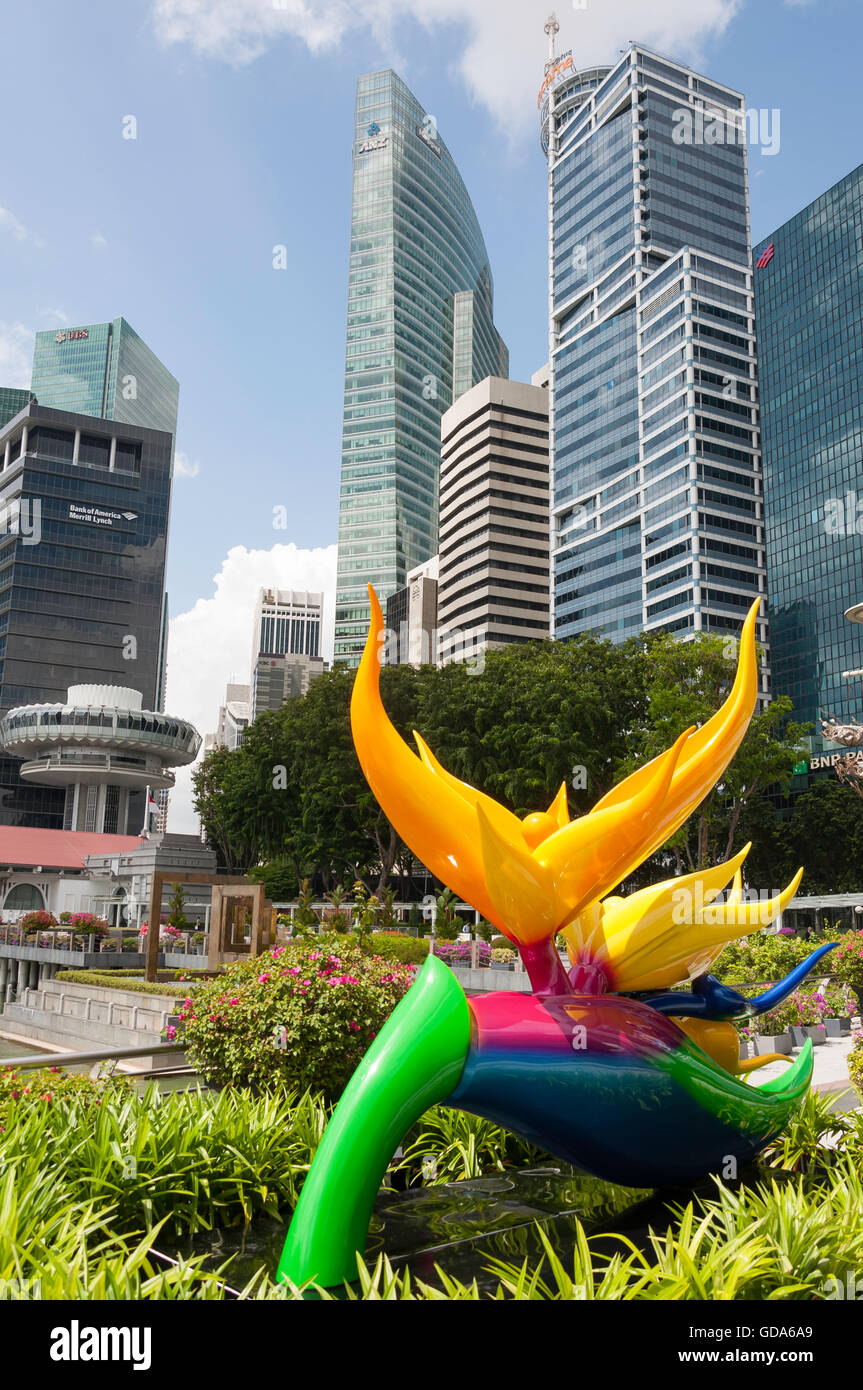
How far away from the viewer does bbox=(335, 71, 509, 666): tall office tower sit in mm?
136375

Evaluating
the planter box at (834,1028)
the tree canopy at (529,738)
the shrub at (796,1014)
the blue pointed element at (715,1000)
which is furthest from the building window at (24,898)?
the blue pointed element at (715,1000)

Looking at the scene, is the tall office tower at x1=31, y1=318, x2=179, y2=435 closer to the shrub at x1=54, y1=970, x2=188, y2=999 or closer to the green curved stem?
the shrub at x1=54, y1=970, x2=188, y2=999

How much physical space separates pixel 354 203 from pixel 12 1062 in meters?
153

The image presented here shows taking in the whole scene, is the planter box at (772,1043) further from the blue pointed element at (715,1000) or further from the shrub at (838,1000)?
the blue pointed element at (715,1000)

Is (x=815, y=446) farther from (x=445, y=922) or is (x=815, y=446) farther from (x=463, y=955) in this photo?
(x=463, y=955)

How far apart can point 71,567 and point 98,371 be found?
86.9m

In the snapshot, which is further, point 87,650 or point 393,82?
point 393,82

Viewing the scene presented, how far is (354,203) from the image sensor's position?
5605 inches

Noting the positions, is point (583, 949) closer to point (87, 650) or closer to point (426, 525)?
point (87, 650)

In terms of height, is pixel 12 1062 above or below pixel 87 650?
below

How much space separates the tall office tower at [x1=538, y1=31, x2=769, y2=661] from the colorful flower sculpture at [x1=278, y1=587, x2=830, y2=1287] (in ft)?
243

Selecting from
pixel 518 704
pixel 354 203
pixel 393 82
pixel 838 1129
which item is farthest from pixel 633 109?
pixel 838 1129

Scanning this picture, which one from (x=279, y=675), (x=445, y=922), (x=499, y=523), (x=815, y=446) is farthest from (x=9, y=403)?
(x=445, y=922)
